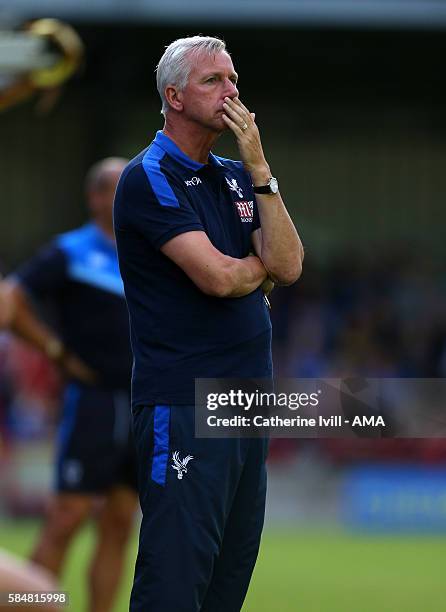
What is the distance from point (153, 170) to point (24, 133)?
17380mm

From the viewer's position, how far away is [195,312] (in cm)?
441

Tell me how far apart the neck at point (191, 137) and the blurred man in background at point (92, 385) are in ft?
9.15

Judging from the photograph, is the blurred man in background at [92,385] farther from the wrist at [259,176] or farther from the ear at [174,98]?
the wrist at [259,176]

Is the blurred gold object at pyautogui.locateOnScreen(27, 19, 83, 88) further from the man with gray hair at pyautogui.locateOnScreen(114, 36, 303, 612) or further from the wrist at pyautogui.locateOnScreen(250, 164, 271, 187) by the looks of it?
the wrist at pyautogui.locateOnScreen(250, 164, 271, 187)

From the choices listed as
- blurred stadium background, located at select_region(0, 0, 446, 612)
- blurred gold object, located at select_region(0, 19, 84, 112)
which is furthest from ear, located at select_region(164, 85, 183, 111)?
blurred stadium background, located at select_region(0, 0, 446, 612)

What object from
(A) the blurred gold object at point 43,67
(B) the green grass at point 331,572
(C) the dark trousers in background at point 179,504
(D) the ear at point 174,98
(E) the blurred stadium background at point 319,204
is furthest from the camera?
(E) the blurred stadium background at point 319,204

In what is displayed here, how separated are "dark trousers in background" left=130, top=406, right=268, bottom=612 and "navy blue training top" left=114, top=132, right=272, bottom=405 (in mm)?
105

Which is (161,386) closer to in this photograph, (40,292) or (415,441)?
(40,292)

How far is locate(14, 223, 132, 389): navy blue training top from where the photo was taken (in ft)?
23.9

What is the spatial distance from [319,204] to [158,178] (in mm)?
17494

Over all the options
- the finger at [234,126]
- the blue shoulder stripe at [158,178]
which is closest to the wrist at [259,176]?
the finger at [234,126]

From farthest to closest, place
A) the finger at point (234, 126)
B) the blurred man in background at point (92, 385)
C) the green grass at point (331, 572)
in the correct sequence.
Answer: the green grass at point (331, 572) < the blurred man in background at point (92, 385) < the finger at point (234, 126)

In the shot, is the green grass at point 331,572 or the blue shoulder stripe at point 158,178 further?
the green grass at point 331,572

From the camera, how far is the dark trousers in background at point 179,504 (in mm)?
4277
